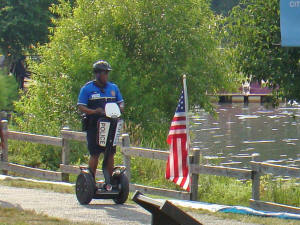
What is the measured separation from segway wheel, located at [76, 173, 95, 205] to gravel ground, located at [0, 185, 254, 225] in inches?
3.4

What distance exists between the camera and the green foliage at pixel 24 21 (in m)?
46.2

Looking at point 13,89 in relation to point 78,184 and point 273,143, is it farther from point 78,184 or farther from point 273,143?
point 273,143

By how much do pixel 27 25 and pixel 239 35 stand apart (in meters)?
32.4

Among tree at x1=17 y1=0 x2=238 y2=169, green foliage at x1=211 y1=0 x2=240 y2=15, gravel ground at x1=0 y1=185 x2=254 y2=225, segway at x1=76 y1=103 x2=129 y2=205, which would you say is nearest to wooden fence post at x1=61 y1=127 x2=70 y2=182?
gravel ground at x1=0 y1=185 x2=254 y2=225

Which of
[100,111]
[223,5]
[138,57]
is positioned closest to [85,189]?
[100,111]

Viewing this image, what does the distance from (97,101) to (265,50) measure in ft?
17.8

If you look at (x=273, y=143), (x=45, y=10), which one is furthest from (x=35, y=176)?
(x=45, y=10)

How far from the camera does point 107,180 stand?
1109 centimetres

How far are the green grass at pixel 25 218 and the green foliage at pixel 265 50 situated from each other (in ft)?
22.2

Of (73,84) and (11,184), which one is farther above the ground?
(73,84)

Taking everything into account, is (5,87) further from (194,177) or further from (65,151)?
(65,151)

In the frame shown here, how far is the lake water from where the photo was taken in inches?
1440

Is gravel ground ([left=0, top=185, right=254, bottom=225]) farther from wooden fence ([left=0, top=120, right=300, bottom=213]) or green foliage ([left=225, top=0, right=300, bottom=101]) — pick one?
green foliage ([left=225, top=0, right=300, bottom=101])

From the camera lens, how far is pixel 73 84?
23.5 metres
